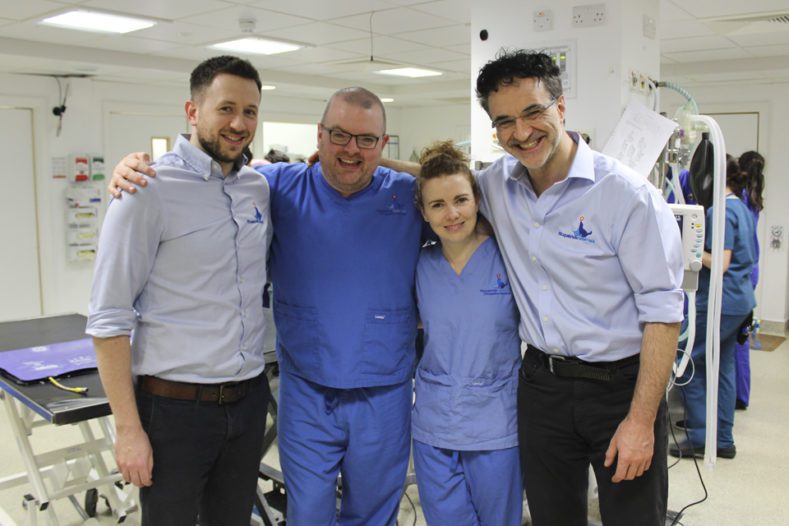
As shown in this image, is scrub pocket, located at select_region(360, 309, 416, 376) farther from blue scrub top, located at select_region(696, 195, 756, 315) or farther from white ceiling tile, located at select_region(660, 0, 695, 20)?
white ceiling tile, located at select_region(660, 0, 695, 20)

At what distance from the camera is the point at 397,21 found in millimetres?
4281

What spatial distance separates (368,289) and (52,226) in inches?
203

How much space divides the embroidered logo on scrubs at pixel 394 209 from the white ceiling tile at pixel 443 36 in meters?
2.85

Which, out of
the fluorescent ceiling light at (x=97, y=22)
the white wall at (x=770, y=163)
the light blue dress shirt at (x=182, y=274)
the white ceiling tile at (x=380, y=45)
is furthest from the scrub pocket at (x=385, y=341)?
the white wall at (x=770, y=163)

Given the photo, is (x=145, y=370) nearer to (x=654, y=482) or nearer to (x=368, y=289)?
(x=368, y=289)

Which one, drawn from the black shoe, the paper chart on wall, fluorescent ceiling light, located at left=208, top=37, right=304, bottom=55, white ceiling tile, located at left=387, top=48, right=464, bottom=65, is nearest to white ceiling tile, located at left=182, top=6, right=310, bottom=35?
fluorescent ceiling light, located at left=208, top=37, right=304, bottom=55

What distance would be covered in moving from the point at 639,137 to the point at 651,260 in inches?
48.7

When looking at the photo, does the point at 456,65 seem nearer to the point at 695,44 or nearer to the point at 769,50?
the point at 695,44

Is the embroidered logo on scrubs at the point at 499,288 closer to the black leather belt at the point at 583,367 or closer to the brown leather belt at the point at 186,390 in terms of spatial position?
the black leather belt at the point at 583,367

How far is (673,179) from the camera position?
9.23 ft

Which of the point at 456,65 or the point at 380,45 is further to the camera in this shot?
the point at 456,65

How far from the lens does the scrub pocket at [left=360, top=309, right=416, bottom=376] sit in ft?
6.17

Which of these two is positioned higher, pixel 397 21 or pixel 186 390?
pixel 397 21

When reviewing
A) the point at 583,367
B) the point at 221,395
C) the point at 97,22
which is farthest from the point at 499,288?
the point at 97,22
